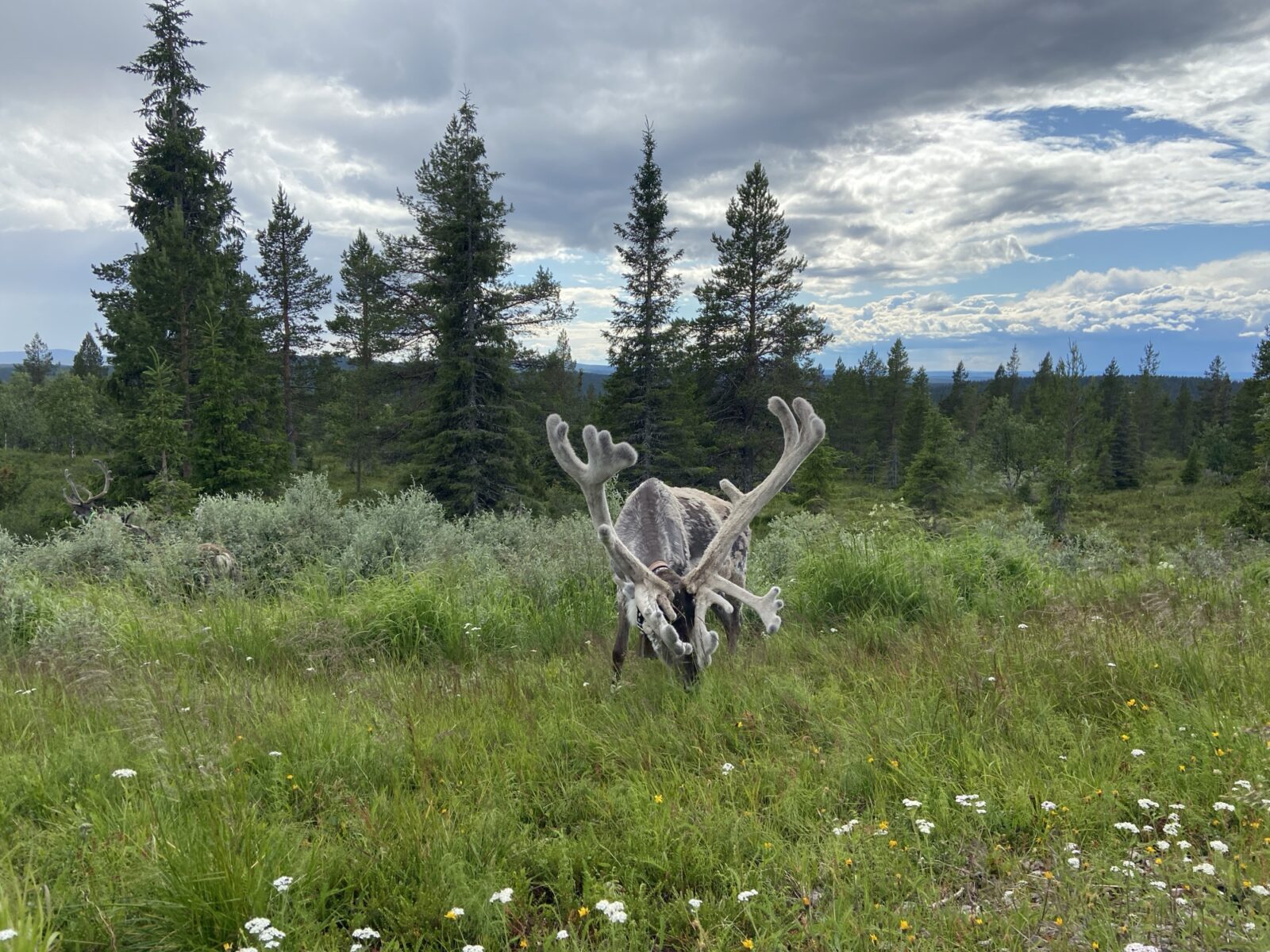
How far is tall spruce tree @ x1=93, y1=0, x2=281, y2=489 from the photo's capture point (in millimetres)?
22188

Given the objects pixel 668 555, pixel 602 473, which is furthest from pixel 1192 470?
pixel 602 473

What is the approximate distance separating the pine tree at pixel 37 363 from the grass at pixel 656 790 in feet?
366

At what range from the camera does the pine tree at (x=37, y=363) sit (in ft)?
300

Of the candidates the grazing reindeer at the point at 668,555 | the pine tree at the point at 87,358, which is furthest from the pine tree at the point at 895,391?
the pine tree at the point at 87,358

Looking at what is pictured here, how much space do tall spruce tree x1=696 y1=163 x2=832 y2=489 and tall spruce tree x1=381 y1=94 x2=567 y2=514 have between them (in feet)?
40.0

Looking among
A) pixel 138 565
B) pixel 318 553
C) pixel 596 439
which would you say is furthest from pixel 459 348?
pixel 596 439

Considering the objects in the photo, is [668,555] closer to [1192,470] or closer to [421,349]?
[421,349]

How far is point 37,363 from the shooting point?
93.5 meters

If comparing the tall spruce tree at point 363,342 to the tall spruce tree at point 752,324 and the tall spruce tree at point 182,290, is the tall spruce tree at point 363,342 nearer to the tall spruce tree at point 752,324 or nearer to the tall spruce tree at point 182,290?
the tall spruce tree at point 182,290

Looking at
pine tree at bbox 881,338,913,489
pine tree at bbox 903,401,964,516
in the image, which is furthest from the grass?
pine tree at bbox 881,338,913,489

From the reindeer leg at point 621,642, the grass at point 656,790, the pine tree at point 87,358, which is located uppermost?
the pine tree at point 87,358

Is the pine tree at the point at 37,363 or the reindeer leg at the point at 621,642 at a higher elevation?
the pine tree at the point at 37,363

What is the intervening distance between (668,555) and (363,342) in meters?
27.1

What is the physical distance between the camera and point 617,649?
4.80 meters
